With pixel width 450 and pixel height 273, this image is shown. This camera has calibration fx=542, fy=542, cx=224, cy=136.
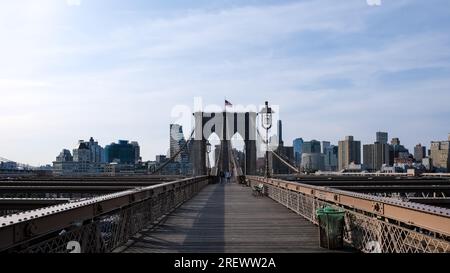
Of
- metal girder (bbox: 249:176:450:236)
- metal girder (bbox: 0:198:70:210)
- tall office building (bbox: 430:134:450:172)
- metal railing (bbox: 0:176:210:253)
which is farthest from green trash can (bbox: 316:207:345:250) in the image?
tall office building (bbox: 430:134:450:172)

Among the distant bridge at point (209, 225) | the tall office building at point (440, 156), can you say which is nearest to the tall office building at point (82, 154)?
the tall office building at point (440, 156)

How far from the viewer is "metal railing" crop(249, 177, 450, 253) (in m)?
6.61

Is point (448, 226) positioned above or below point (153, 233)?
above

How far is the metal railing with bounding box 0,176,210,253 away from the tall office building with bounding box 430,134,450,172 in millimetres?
112423

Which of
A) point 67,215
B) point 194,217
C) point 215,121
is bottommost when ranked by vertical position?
point 194,217

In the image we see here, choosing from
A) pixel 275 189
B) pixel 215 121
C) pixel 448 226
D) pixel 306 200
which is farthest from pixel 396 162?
pixel 448 226

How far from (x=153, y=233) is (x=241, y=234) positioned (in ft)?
6.80

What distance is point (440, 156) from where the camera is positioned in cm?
12075

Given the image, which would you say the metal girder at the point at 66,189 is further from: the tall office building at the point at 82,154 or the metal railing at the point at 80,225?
the tall office building at the point at 82,154

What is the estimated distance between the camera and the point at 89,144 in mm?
163750

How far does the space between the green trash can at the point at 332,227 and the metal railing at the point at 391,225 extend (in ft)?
0.97

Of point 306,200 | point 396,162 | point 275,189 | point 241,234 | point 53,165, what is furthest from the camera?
point 53,165
